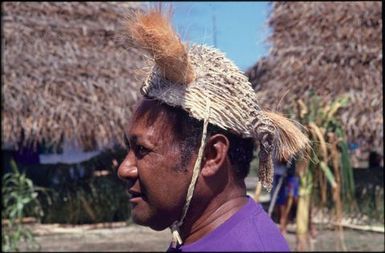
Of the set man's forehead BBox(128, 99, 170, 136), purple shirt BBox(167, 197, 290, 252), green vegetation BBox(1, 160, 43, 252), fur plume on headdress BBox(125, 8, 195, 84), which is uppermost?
fur plume on headdress BBox(125, 8, 195, 84)

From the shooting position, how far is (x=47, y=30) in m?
11.4

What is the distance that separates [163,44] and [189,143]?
22cm

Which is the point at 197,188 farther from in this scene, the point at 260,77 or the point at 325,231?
the point at 260,77

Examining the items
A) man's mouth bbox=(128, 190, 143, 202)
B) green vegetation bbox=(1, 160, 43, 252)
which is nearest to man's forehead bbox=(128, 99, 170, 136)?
man's mouth bbox=(128, 190, 143, 202)

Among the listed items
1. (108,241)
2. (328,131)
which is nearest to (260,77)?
(108,241)

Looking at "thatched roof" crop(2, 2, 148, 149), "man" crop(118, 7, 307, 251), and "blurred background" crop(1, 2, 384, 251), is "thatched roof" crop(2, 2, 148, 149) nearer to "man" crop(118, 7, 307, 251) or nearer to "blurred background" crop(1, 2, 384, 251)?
"blurred background" crop(1, 2, 384, 251)

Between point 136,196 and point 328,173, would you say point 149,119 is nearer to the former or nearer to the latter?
point 136,196

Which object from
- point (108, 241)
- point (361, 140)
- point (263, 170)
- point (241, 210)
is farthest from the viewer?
point (361, 140)

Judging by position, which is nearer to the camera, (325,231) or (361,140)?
(325,231)

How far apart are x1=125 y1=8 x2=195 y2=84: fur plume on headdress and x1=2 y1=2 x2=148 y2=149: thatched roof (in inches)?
331

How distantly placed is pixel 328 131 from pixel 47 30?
239 inches

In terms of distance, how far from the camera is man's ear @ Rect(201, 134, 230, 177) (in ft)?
4.89

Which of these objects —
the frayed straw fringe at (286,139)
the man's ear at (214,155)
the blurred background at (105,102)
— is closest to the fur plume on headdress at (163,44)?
the man's ear at (214,155)

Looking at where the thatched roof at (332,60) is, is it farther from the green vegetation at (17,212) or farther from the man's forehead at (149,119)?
the man's forehead at (149,119)
